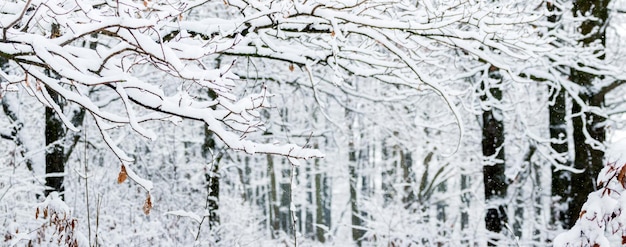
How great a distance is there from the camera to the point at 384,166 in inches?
910

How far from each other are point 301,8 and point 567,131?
7.47m

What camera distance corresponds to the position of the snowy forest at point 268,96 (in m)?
2.57

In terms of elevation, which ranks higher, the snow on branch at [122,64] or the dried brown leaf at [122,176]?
the snow on branch at [122,64]

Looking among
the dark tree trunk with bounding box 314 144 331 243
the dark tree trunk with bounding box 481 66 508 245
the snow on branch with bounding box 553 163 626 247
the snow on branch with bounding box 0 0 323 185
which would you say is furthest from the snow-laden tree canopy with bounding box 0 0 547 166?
the dark tree trunk with bounding box 314 144 331 243

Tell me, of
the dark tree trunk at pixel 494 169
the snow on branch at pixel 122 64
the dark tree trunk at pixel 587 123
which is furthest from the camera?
the dark tree trunk at pixel 494 169

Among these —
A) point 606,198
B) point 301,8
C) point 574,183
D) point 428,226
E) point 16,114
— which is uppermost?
point 301,8

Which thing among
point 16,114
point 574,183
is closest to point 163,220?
point 16,114

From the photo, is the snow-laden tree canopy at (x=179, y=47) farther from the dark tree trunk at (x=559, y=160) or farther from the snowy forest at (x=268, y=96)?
the dark tree trunk at (x=559, y=160)

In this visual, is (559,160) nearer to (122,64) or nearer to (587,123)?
(587,123)

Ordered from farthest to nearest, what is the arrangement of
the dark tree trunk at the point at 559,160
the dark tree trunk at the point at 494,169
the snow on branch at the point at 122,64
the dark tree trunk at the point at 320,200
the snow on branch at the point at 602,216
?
the dark tree trunk at the point at 320,200 < the dark tree trunk at the point at 494,169 < the dark tree trunk at the point at 559,160 < the snow on branch at the point at 602,216 < the snow on branch at the point at 122,64

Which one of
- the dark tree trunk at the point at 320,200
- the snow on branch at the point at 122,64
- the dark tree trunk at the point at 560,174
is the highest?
the snow on branch at the point at 122,64

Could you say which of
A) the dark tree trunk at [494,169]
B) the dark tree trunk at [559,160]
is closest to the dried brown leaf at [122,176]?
the dark tree trunk at [559,160]

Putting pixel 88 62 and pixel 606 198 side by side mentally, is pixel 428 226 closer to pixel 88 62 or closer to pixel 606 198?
pixel 606 198

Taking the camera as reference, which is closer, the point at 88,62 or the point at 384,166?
the point at 88,62
